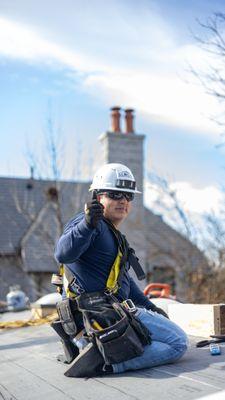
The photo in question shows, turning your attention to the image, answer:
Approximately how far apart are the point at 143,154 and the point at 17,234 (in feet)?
21.9

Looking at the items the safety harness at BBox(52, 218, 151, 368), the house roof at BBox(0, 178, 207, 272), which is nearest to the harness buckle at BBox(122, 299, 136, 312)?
the safety harness at BBox(52, 218, 151, 368)

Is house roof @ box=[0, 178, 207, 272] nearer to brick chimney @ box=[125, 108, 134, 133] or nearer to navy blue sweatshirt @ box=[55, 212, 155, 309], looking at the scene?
brick chimney @ box=[125, 108, 134, 133]

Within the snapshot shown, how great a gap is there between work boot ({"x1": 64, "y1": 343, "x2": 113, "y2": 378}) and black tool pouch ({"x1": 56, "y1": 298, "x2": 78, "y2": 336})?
326mm

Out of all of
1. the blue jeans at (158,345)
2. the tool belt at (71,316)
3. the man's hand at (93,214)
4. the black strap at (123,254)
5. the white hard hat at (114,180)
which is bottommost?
the blue jeans at (158,345)

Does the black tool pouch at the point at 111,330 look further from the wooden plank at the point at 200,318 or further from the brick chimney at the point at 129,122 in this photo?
the brick chimney at the point at 129,122

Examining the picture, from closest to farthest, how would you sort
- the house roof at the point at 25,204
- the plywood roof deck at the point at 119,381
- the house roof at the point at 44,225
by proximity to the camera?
the plywood roof deck at the point at 119,381, the house roof at the point at 44,225, the house roof at the point at 25,204

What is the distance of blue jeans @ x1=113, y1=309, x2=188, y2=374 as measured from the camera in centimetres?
432

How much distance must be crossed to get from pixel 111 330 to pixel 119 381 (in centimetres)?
32

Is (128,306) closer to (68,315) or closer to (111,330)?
(111,330)

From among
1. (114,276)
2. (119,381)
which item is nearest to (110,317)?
(114,276)

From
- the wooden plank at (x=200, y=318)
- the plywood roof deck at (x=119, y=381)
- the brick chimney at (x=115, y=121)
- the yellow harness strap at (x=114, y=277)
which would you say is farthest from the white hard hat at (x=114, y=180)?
the brick chimney at (x=115, y=121)

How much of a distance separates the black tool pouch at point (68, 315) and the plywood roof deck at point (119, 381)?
0.29 meters

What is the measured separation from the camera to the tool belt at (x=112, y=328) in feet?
13.9

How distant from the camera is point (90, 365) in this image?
14.1 feet
